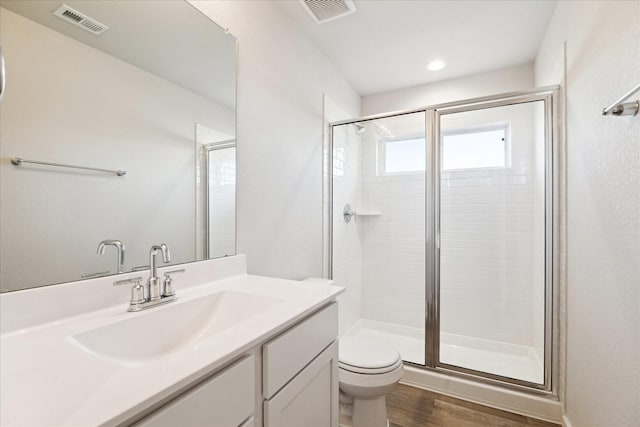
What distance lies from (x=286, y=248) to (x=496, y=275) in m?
1.71

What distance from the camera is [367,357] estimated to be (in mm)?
Result: 1557

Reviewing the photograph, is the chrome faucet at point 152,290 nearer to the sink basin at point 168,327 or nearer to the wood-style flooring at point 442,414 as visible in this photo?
the sink basin at point 168,327

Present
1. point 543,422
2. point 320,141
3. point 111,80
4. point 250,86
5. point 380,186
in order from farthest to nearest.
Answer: point 380,186
point 320,141
point 543,422
point 250,86
point 111,80

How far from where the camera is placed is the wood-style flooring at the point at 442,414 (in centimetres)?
166

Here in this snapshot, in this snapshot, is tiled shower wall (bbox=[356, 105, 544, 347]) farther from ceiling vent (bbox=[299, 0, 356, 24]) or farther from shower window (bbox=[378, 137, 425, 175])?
ceiling vent (bbox=[299, 0, 356, 24])

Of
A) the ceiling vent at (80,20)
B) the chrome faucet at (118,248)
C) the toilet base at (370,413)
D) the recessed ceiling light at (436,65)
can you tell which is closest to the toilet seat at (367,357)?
the toilet base at (370,413)

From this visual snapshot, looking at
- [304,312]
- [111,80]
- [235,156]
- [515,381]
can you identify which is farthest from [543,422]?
[111,80]

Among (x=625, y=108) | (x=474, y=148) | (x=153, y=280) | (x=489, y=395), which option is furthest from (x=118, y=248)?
(x=474, y=148)

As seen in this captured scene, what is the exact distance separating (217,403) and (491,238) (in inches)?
93.2

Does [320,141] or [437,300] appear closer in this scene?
[437,300]

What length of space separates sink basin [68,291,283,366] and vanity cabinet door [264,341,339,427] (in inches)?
10.1

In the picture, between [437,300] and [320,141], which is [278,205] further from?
[437,300]

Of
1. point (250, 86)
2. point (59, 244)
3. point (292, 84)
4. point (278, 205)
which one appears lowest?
point (59, 244)

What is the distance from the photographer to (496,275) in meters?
2.35
